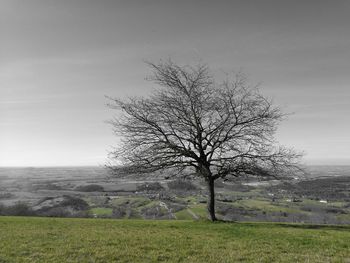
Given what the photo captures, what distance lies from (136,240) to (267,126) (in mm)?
13882

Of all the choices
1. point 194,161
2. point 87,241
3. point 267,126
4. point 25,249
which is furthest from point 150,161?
point 25,249

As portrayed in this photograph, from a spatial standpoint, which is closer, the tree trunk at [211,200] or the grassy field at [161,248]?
the grassy field at [161,248]

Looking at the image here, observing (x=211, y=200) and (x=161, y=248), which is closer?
(x=161, y=248)

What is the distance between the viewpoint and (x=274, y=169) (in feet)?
74.8

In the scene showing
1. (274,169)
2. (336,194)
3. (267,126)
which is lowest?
(336,194)

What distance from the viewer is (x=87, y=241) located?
12.9 meters

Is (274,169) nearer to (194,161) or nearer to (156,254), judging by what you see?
(194,161)

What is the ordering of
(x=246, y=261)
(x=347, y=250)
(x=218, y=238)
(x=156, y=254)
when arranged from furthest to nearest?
(x=218, y=238)
(x=347, y=250)
(x=156, y=254)
(x=246, y=261)

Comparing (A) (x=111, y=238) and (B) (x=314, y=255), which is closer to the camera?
(B) (x=314, y=255)

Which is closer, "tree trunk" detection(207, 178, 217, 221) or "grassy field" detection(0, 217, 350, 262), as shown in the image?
"grassy field" detection(0, 217, 350, 262)

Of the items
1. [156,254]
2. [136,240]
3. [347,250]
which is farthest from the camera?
[136,240]

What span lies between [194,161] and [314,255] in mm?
14465

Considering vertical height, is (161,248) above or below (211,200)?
below

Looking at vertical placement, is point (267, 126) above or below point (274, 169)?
above
